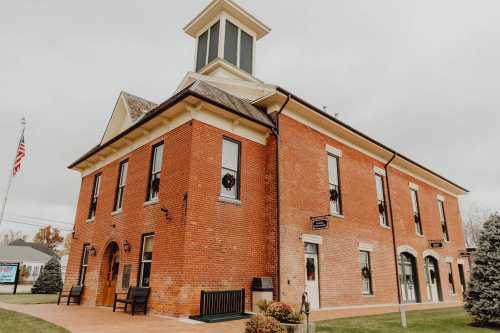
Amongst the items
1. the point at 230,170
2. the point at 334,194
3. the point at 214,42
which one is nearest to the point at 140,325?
the point at 230,170

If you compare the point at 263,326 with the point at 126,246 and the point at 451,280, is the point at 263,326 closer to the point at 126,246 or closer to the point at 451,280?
the point at 126,246

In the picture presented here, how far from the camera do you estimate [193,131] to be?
11.1 m

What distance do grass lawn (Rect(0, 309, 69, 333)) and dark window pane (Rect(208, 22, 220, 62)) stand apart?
13092 mm

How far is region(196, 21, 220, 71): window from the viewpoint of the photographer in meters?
17.1

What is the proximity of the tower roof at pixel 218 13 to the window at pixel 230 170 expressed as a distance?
8.50m

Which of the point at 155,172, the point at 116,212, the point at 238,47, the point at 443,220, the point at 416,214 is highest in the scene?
the point at 238,47

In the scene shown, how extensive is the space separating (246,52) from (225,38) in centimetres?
142

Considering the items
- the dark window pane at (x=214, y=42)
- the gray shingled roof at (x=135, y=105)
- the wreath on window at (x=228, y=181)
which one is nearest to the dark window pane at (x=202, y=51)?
the dark window pane at (x=214, y=42)

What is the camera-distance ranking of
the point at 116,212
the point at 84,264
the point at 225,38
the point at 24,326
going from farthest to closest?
the point at 225,38
the point at 84,264
the point at 116,212
the point at 24,326

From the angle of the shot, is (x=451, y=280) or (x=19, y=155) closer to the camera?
(x=19, y=155)

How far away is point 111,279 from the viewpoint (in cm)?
1399

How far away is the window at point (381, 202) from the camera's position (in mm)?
17859

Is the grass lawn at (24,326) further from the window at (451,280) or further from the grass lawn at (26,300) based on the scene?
the window at (451,280)

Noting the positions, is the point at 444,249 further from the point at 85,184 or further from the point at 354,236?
the point at 85,184
